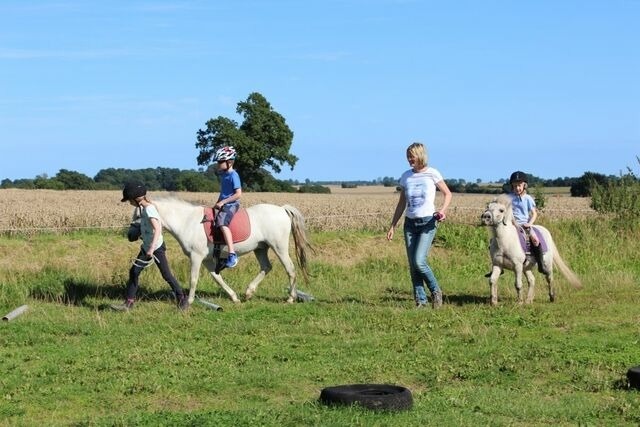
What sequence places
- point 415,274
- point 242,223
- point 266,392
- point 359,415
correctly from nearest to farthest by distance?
1. point 359,415
2. point 266,392
3. point 415,274
4. point 242,223

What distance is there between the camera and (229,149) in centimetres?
1376

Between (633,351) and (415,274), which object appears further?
(415,274)

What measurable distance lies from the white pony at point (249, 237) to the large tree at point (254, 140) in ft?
174

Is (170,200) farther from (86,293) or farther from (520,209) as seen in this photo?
(520,209)

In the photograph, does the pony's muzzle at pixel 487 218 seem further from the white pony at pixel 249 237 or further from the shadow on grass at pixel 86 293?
the shadow on grass at pixel 86 293

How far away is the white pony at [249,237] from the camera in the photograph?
1398cm

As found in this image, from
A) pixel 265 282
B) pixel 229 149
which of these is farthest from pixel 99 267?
pixel 229 149

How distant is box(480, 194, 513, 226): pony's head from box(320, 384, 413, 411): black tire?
6.18 metres

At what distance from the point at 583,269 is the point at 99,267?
31.3ft

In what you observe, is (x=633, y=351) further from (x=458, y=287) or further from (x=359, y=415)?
(x=458, y=287)

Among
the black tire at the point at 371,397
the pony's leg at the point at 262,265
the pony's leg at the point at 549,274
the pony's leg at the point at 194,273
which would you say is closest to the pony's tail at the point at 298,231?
the pony's leg at the point at 262,265

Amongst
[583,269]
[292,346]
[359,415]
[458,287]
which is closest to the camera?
[359,415]

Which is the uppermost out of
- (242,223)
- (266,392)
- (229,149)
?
(229,149)

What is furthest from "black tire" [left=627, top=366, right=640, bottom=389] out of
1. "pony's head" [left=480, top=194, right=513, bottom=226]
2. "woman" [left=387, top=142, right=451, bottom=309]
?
"pony's head" [left=480, top=194, right=513, bottom=226]
